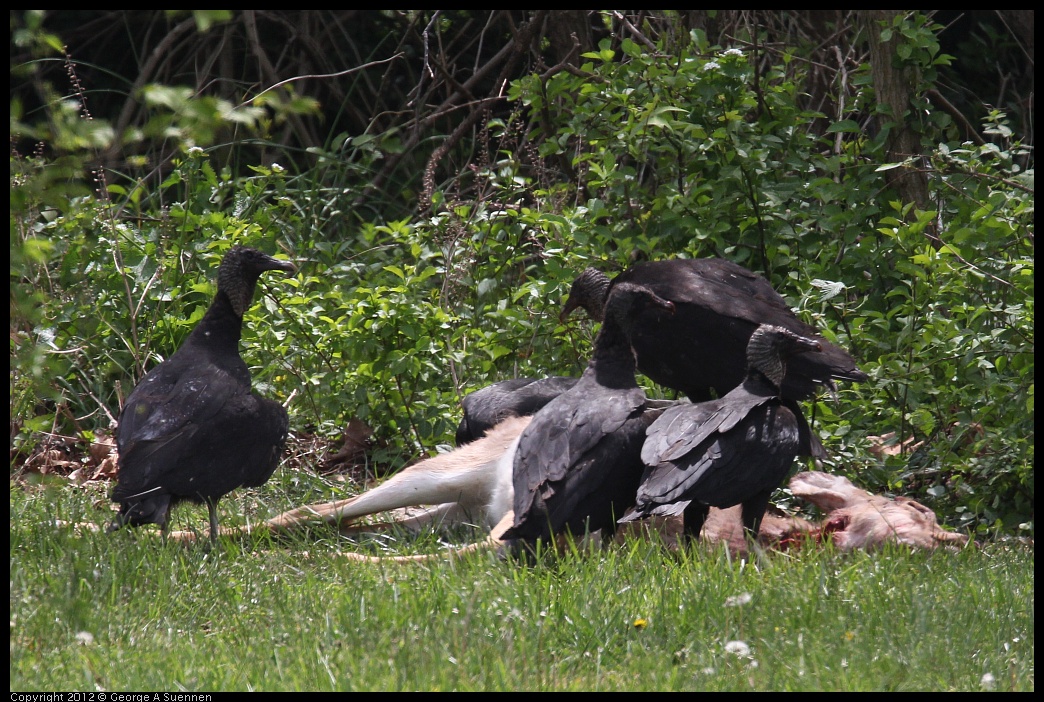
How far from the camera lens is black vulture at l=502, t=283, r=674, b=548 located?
409 cm

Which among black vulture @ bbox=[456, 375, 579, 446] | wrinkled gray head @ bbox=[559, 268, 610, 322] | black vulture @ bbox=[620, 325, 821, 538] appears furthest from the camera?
wrinkled gray head @ bbox=[559, 268, 610, 322]

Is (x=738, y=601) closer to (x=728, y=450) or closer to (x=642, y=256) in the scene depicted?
(x=728, y=450)

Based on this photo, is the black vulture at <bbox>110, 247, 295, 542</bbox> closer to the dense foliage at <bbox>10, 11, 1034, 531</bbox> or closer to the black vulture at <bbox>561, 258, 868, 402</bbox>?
the dense foliage at <bbox>10, 11, 1034, 531</bbox>

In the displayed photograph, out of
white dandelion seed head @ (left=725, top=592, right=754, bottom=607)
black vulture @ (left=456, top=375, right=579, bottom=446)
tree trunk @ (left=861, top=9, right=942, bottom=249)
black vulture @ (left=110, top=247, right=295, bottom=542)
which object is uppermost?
tree trunk @ (left=861, top=9, right=942, bottom=249)

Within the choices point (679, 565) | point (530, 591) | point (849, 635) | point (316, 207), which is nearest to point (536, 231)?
point (316, 207)

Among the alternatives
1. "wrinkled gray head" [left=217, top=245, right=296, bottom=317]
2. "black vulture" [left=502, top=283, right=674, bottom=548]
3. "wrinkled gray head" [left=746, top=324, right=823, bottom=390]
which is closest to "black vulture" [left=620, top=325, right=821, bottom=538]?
"wrinkled gray head" [left=746, top=324, right=823, bottom=390]

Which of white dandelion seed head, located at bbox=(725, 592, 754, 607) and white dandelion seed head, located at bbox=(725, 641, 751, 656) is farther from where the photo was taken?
white dandelion seed head, located at bbox=(725, 592, 754, 607)

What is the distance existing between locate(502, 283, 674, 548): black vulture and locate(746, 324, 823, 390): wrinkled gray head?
1.42 feet

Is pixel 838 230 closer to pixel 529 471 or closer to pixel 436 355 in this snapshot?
pixel 436 355

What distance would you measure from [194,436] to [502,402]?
151 cm

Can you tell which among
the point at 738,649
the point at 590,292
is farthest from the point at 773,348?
the point at 738,649

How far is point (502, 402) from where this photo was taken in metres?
5.30

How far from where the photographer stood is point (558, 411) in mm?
4430

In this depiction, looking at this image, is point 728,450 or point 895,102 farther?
point 895,102
